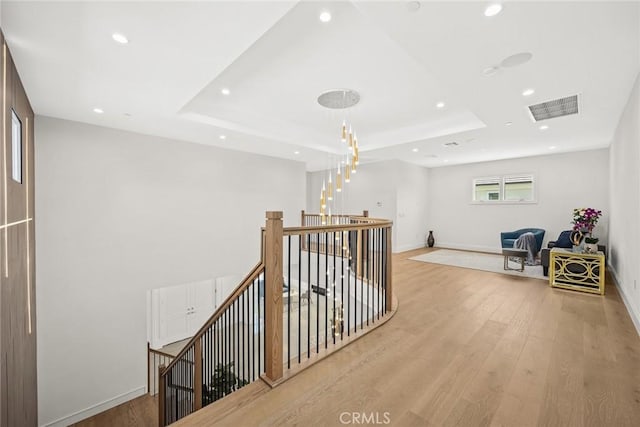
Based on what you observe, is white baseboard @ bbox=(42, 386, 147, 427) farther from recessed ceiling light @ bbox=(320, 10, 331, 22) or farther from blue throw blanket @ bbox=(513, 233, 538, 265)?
blue throw blanket @ bbox=(513, 233, 538, 265)

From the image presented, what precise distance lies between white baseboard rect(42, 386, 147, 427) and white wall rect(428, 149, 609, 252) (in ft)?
29.0

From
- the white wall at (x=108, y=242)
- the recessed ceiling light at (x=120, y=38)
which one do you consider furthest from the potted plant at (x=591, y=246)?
the white wall at (x=108, y=242)

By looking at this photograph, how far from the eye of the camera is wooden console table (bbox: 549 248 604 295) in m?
4.15

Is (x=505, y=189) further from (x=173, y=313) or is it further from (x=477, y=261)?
(x=173, y=313)

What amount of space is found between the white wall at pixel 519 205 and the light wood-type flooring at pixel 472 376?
168 inches

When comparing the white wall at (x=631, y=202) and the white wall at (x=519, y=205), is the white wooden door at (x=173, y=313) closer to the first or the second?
the white wall at (x=631, y=202)

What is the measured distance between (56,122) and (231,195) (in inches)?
124

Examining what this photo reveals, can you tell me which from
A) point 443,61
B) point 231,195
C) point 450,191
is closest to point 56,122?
point 231,195

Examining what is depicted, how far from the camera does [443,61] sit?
2562 mm

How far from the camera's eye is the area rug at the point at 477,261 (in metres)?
5.38

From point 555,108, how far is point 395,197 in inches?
171

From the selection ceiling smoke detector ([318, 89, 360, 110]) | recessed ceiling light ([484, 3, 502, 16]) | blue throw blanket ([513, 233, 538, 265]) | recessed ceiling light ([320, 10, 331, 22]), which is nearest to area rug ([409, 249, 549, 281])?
blue throw blanket ([513, 233, 538, 265])

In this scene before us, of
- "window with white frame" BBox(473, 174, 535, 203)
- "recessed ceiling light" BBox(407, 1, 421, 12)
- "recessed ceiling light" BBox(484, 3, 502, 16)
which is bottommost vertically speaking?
"window with white frame" BBox(473, 174, 535, 203)

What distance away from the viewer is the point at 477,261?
21.4 ft
